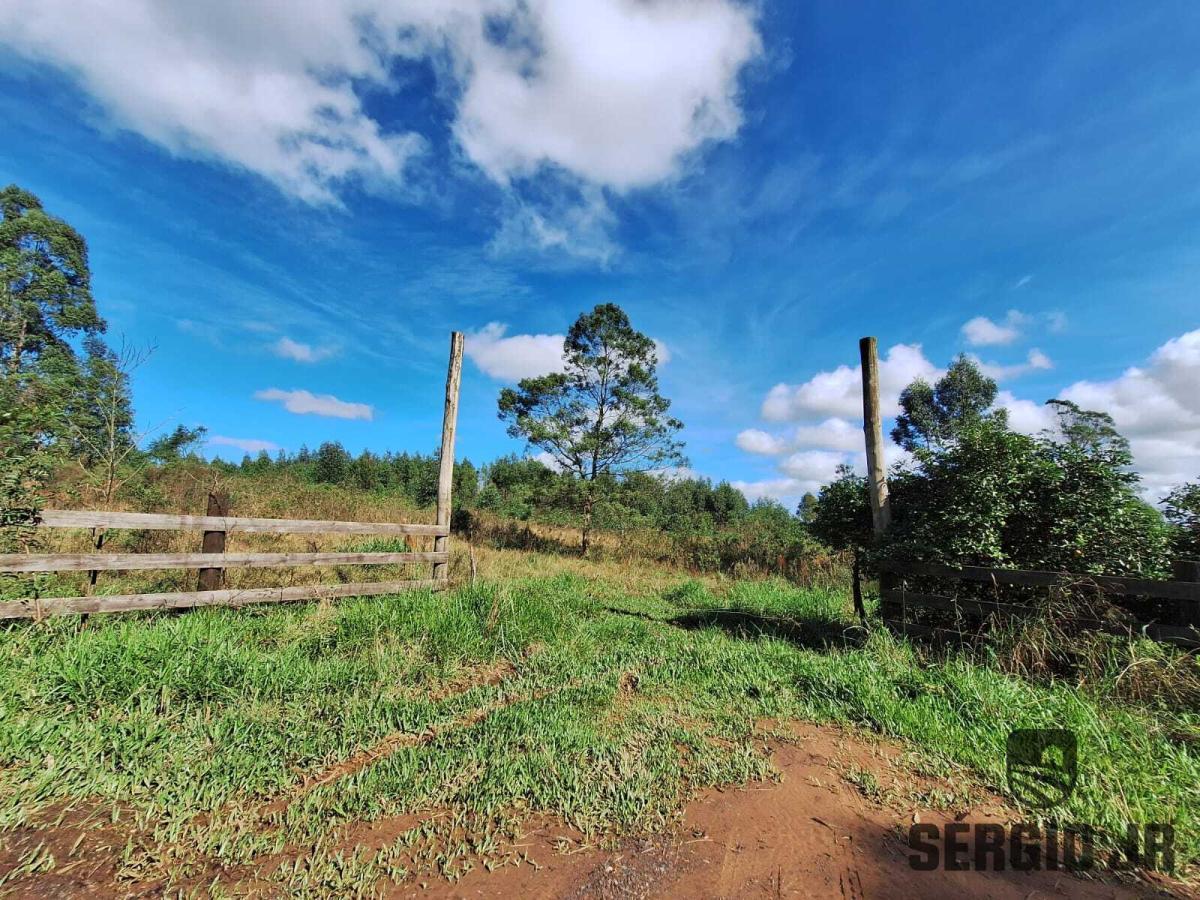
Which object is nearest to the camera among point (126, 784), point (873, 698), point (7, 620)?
point (126, 784)

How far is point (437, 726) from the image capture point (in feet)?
11.1

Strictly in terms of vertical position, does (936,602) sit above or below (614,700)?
above

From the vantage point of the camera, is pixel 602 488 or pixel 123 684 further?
pixel 602 488

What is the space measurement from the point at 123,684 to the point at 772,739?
4525mm

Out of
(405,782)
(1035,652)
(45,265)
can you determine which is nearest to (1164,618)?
(1035,652)

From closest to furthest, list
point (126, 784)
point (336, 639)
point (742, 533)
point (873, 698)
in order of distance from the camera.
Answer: point (126, 784)
point (873, 698)
point (336, 639)
point (742, 533)

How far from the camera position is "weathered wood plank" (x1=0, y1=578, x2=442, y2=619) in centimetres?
408

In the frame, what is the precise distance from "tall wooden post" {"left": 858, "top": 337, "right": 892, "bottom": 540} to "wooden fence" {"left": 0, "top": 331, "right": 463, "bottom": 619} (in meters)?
6.18

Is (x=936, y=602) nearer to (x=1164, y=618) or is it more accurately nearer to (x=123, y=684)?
(x=1164, y=618)

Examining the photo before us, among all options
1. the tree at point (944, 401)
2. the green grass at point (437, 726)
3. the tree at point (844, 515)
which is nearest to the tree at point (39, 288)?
the green grass at point (437, 726)

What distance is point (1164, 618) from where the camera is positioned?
13.9 feet

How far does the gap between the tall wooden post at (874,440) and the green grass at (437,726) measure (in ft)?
6.02

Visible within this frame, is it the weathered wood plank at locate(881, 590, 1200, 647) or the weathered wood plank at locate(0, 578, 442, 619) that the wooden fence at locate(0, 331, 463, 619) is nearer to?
the weathered wood plank at locate(0, 578, 442, 619)

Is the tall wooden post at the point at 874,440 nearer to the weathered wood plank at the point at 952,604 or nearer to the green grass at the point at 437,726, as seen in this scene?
the weathered wood plank at the point at 952,604
